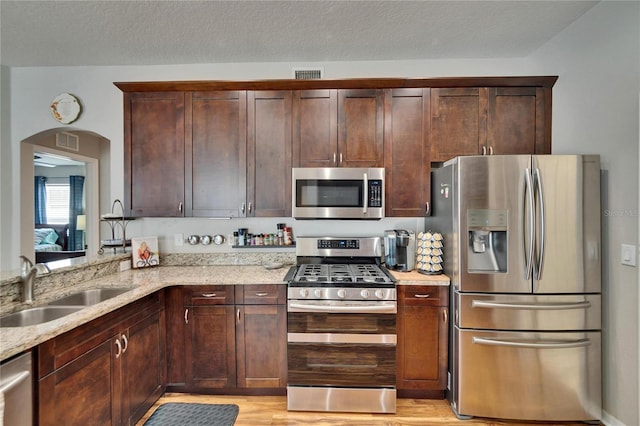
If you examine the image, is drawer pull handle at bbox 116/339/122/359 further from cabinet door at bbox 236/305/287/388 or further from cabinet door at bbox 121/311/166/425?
cabinet door at bbox 236/305/287/388

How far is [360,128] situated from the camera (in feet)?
8.27

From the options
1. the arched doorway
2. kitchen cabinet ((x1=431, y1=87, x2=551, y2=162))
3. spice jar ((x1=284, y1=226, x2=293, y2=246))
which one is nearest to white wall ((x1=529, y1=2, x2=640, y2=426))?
kitchen cabinet ((x1=431, y1=87, x2=551, y2=162))

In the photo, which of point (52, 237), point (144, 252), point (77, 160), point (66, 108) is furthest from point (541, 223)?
point (52, 237)

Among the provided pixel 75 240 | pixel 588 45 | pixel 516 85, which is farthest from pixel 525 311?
pixel 75 240

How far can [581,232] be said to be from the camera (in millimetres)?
1960

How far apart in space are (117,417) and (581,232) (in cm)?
315

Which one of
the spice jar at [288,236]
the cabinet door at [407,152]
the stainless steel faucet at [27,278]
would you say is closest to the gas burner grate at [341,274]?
the spice jar at [288,236]

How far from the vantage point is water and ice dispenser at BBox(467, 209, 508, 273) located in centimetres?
201

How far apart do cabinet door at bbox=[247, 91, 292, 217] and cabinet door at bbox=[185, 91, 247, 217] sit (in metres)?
0.07

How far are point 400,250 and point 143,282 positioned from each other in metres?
2.04

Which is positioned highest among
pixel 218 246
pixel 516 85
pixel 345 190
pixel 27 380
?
pixel 516 85

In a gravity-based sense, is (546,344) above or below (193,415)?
above

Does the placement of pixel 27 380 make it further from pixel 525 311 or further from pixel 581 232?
pixel 581 232

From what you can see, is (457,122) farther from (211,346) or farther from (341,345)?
(211,346)
